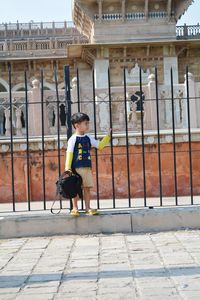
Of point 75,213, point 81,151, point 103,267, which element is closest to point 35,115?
point 81,151

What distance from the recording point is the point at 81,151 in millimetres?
5129

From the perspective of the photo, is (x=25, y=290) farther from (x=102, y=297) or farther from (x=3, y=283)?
(x=102, y=297)

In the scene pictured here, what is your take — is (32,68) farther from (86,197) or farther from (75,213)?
(75,213)

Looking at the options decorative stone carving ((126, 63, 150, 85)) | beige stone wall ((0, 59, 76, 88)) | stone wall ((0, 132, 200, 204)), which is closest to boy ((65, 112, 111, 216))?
stone wall ((0, 132, 200, 204))

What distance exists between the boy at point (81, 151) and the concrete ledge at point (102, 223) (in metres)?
0.13

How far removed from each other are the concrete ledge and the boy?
13cm

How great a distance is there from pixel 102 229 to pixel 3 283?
6.29 ft

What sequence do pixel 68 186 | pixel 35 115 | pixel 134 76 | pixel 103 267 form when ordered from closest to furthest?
pixel 103 267 → pixel 68 186 → pixel 35 115 → pixel 134 76

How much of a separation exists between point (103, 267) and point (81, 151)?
5.71 ft

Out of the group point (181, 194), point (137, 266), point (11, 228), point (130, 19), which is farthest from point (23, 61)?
point (137, 266)

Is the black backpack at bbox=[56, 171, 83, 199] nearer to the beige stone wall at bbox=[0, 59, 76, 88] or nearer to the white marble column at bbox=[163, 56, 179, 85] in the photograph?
the white marble column at bbox=[163, 56, 179, 85]

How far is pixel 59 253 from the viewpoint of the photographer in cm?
420

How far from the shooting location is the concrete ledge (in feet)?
16.7

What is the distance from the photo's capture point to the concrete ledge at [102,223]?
5090 mm
